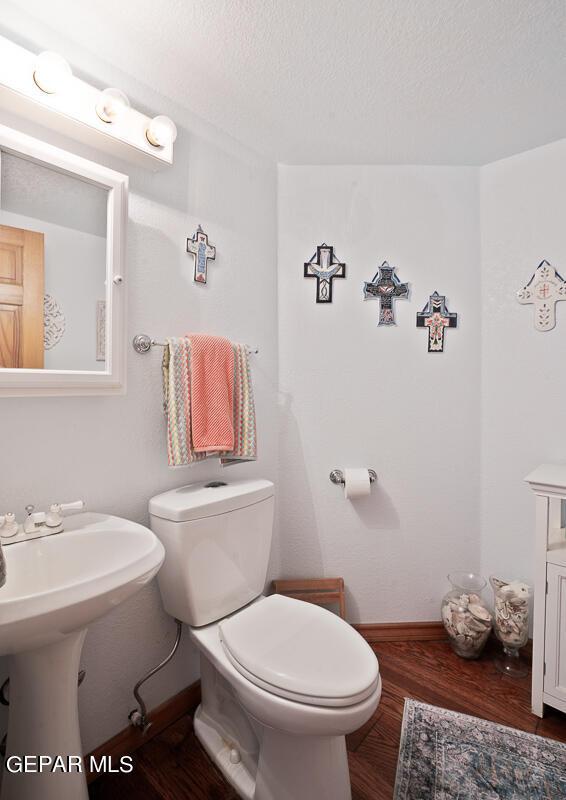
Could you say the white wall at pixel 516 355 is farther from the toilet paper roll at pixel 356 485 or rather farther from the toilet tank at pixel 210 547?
the toilet tank at pixel 210 547

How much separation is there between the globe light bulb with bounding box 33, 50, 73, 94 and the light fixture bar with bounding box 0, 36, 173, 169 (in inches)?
0.4

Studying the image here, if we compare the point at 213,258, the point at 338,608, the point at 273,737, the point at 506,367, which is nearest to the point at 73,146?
the point at 213,258

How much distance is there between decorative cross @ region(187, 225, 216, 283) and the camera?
149 centimetres

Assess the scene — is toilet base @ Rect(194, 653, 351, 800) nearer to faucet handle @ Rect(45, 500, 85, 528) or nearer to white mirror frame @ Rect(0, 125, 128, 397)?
faucet handle @ Rect(45, 500, 85, 528)

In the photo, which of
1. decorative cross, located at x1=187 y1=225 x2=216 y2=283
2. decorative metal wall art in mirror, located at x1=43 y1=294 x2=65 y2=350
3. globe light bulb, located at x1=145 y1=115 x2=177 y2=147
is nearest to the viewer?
decorative metal wall art in mirror, located at x1=43 y1=294 x2=65 y2=350

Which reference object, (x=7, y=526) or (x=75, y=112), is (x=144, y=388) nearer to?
(x=7, y=526)

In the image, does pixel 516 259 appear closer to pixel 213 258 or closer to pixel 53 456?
pixel 213 258

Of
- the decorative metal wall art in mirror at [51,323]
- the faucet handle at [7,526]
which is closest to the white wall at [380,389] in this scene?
the decorative metal wall art in mirror at [51,323]

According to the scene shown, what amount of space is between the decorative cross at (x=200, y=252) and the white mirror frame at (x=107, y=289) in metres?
0.30

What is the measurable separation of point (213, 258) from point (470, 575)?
1839 mm

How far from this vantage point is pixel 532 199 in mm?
1752

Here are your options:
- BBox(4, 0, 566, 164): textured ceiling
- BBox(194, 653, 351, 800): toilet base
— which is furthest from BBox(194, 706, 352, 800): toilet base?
BBox(4, 0, 566, 164): textured ceiling

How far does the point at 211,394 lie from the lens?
54.6 inches

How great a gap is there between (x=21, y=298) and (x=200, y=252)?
0.68 m
